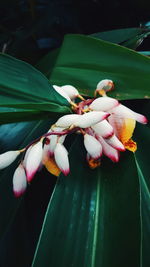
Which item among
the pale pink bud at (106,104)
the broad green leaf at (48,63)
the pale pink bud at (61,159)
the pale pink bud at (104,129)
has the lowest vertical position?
the pale pink bud at (61,159)

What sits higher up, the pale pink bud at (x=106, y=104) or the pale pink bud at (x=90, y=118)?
the pale pink bud at (x=106, y=104)

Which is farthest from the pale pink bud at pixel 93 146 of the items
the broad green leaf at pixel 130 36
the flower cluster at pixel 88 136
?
the broad green leaf at pixel 130 36

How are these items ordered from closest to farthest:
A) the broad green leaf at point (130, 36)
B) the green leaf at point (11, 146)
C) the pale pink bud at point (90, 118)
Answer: the pale pink bud at point (90, 118), the green leaf at point (11, 146), the broad green leaf at point (130, 36)

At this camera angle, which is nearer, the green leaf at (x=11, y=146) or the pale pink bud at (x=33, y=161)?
the pale pink bud at (x=33, y=161)

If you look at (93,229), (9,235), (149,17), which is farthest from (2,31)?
(93,229)

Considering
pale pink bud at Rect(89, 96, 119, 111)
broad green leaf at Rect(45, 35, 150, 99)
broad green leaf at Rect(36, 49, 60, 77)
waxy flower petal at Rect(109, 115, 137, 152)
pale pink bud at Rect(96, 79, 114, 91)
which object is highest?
broad green leaf at Rect(36, 49, 60, 77)

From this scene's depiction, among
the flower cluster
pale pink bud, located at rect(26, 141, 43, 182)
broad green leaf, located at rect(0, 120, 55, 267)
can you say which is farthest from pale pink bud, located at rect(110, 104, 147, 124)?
A: broad green leaf, located at rect(0, 120, 55, 267)

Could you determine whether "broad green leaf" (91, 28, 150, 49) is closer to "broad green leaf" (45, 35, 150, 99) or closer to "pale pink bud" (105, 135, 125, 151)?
"broad green leaf" (45, 35, 150, 99)

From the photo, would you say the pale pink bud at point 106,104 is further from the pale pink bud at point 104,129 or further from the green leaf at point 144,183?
the green leaf at point 144,183

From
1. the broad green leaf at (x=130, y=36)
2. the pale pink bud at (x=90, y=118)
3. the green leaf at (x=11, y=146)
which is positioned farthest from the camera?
the broad green leaf at (x=130, y=36)
